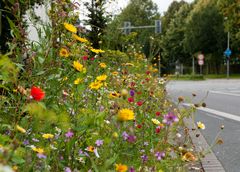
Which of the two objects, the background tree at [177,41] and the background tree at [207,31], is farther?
the background tree at [177,41]

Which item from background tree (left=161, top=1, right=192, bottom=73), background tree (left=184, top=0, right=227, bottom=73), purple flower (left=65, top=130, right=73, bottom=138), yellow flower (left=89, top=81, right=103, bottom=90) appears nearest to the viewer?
purple flower (left=65, top=130, right=73, bottom=138)

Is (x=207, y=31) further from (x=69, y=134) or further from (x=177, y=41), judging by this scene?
(x=69, y=134)

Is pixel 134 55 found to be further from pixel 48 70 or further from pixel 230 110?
pixel 48 70

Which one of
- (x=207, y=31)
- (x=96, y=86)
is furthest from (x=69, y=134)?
(x=207, y=31)

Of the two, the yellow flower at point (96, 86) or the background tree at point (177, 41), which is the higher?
the background tree at point (177, 41)

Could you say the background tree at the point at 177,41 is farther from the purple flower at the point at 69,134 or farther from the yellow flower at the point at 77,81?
the purple flower at the point at 69,134

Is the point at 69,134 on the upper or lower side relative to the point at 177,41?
lower

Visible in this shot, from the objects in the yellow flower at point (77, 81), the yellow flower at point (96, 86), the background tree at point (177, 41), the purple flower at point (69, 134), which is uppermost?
the background tree at point (177, 41)

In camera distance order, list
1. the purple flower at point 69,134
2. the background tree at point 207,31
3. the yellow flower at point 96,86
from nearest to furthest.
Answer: the purple flower at point 69,134 < the yellow flower at point 96,86 < the background tree at point 207,31

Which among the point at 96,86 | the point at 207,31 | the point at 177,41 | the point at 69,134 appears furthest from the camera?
the point at 177,41

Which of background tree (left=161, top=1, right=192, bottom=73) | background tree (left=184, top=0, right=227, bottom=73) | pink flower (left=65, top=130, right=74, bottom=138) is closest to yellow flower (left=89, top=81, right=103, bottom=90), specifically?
pink flower (left=65, top=130, right=74, bottom=138)

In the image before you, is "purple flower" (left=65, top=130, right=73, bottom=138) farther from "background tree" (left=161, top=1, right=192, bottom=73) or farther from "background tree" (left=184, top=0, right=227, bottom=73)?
"background tree" (left=161, top=1, right=192, bottom=73)

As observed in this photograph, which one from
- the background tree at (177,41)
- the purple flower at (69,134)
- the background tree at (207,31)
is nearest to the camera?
the purple flower at (69,134)

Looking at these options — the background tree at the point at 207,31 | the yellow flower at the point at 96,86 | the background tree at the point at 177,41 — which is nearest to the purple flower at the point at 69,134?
the yellow flower at the point at 96,86
